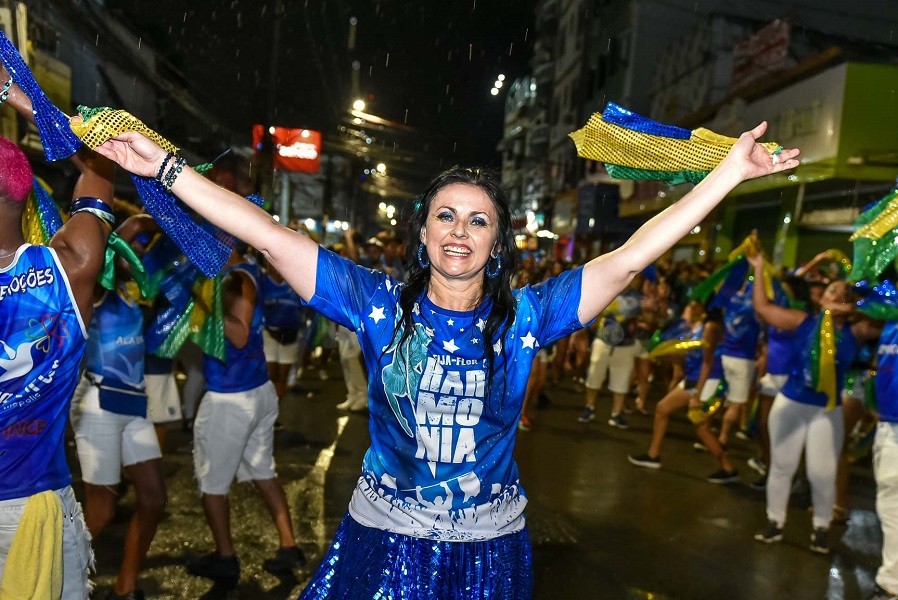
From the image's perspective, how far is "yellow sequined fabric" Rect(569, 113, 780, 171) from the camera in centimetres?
263

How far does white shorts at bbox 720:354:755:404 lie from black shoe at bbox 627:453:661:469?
98cm

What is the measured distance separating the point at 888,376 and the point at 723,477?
121 inches

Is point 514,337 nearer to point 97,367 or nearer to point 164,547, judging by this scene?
point 97,367

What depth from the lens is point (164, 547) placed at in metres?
4.87

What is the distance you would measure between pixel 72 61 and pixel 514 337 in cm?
1418

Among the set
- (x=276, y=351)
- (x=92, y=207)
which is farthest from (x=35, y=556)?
(x=276, y=351)

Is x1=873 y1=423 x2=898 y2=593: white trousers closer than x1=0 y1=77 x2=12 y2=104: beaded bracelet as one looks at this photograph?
No

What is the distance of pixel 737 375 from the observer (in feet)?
25.2

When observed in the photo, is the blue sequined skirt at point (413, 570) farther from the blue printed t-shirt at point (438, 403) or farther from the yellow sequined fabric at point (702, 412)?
the yellow sequined fabric at point (702, 412)

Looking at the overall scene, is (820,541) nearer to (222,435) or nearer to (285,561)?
(285,561)

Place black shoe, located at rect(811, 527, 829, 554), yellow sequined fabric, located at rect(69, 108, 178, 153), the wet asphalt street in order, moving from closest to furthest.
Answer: yellow sequined fabric, located at rect(69, 108, 178, 153), the wet asphalt street, black shoe, located at rect(811, 527, 829, 554)

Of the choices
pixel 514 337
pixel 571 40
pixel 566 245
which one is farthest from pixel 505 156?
pixel 514 337

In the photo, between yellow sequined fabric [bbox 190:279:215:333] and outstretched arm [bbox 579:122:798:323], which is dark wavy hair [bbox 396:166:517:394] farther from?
yellow sequined fabric [bbox 190:279:215:333]

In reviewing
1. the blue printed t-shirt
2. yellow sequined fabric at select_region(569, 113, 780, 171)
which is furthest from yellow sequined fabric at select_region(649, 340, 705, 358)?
the blue printed t-shirt
